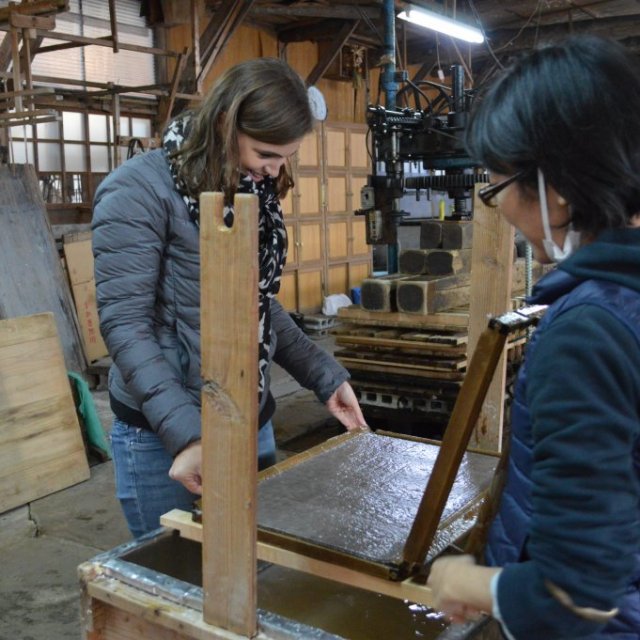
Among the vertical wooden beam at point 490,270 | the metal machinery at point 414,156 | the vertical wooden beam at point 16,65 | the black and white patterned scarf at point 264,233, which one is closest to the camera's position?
the black and white patterned scarf at point 264,233

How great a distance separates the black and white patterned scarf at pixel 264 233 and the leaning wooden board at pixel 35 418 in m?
2.51

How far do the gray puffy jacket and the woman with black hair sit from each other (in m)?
0.73

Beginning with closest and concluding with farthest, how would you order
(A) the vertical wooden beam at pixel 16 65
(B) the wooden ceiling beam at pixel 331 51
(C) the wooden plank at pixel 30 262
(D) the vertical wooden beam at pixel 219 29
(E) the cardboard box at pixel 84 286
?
1. (A) the vertical wooden beam at pixel 16 65
2. (C) the wooden plank at pixel 30 262
3. (E) the cardboard box at pixel 84 286
4. (D) the vertical wooden beam at pixel 219 29
5. (B) the wooden ceiling beam at pixel 331 51

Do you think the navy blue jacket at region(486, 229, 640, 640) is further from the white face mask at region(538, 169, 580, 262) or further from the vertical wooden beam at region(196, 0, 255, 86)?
the vertical wooden beam at region(196, 0, 255, 86)

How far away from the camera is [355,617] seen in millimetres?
1384

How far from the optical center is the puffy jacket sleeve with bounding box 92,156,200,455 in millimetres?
1452

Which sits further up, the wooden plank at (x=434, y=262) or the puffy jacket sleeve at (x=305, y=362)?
the wooden plank at (x=434, y=262)

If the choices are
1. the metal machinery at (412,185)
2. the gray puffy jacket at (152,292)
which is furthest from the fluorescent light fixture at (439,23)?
the gray puffy jacket at (152,292)

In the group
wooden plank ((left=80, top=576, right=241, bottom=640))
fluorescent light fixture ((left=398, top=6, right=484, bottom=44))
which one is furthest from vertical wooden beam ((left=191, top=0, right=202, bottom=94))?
wooden plank ((left=80, top=576, right=241, bottom=640))

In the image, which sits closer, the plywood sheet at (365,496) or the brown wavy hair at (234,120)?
the plywood sheet at (365,496)

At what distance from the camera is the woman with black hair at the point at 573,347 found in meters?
0.76

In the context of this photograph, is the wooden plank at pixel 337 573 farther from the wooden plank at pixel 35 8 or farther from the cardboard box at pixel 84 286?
the cardboard box at pixel 84 286

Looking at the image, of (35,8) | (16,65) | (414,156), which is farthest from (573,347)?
(35,8)

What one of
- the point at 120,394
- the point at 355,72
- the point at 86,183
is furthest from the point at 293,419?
the point at 355,72
